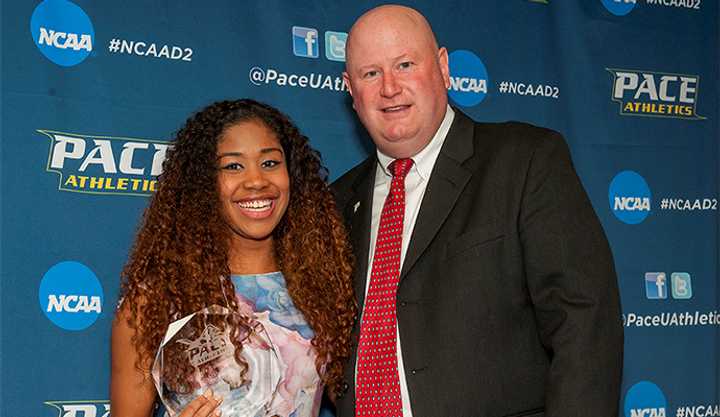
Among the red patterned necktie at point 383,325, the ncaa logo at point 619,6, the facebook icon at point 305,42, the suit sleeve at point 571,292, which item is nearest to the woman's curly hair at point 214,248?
the red patterned necktie at point 383,325

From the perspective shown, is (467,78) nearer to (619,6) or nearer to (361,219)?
(619,6)

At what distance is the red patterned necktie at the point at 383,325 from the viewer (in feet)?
7.79

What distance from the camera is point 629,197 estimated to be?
382cm

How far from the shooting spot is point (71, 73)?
299cm

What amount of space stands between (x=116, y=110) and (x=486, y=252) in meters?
1.49

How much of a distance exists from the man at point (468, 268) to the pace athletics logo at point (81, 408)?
36.6 inches

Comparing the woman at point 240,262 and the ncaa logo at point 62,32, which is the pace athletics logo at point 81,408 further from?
the ncaa logo at point 62,32

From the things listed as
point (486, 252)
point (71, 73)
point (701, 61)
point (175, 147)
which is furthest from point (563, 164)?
point (701, 61)

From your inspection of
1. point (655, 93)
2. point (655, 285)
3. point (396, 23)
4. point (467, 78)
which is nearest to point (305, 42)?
point (467, 78)

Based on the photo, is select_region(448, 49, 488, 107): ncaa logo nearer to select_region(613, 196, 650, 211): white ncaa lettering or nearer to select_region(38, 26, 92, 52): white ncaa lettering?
select_region(613, 196, 650, 211): white ncaa lettering

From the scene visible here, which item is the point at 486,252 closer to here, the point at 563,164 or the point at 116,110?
the point at 563,164

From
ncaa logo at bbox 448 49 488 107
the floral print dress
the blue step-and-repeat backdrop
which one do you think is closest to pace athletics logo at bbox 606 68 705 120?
the blue step-and-repeat backdrop

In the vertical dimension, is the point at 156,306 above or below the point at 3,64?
below

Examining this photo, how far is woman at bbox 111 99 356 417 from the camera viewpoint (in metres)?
2.33
